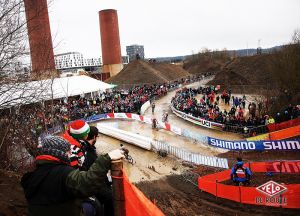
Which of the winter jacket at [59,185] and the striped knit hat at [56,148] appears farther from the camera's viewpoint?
the striped knit hat at [56,148]

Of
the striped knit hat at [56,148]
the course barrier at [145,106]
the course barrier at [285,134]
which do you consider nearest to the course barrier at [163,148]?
the course barrier at [285,134]

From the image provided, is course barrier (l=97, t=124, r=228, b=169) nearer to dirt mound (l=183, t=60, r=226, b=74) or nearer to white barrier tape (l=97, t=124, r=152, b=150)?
white barrier tape (l=97, t=124, r=152, b=150)

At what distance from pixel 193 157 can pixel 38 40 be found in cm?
1239

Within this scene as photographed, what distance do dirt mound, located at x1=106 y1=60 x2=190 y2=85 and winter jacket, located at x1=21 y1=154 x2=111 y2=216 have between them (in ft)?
223

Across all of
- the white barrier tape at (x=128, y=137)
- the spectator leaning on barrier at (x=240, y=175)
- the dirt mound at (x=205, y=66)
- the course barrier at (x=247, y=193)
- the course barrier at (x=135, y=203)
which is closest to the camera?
the course barrier at (x=135, y=203)

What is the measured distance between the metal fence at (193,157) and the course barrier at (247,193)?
2345 millimetres

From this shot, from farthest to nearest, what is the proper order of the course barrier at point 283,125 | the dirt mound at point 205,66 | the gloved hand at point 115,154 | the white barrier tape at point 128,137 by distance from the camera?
the dirt mound at point 205,66 → the white barrier tape at point 128,137 → the course barrier at point 283,125 → the gloved hand at point 115,154

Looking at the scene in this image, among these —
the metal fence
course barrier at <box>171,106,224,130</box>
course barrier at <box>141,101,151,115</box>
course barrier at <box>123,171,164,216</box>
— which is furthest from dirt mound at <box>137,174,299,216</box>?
course barrier at <box>141,101,151,115</box>

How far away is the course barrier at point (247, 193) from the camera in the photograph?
11.1m

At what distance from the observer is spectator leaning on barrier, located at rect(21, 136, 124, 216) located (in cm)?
239

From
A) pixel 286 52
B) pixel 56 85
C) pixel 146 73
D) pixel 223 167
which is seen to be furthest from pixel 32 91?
pixel 146 73

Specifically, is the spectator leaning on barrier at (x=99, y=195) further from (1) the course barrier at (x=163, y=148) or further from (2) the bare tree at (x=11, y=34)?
(1) the course barrier at (x=163, y=148)

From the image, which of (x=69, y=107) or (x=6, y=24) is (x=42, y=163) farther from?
(x=69, y=107)

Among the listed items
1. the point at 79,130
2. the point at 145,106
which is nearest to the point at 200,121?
the point at 145,106
